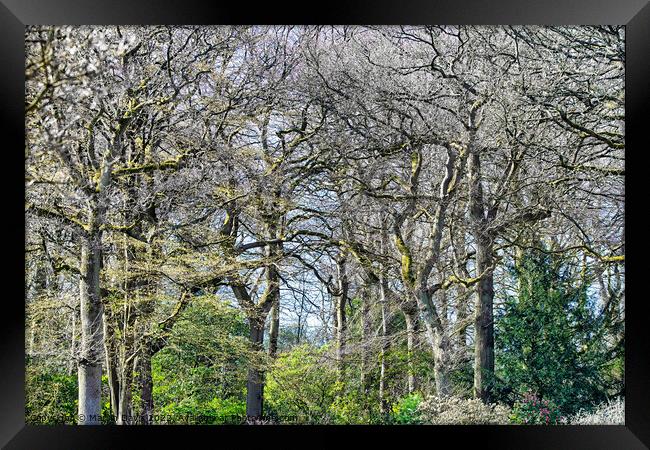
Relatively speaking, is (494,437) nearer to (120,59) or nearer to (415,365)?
(415,365)

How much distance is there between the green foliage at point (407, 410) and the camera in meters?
5.67

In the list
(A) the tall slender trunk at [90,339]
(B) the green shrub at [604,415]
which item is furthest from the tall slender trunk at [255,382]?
(B) the green shrub at [604,415]

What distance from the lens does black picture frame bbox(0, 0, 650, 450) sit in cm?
415

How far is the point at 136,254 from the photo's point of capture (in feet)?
19.4

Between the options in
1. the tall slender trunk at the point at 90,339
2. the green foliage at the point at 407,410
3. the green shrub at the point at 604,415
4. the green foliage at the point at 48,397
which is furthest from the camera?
the tall slender trunk at the point at 90,339

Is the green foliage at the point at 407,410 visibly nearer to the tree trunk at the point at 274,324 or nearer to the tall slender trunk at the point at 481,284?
the tall slender trunk at the point at 481,284

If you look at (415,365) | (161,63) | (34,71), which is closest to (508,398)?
(415,365)

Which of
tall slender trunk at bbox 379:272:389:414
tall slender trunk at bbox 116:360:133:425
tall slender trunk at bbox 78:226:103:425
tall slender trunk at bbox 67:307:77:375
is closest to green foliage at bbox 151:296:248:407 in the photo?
tall slender trunk at bbox 116:360:133:425

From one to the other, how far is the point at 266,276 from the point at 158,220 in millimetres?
1217

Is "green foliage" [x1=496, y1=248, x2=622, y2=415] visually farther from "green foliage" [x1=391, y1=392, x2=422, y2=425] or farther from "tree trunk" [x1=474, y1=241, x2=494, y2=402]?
"green foliage" [x1=391, y1=392, x2=422, y2=425]

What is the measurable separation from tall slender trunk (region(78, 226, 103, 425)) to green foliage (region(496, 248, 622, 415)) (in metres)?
3.87

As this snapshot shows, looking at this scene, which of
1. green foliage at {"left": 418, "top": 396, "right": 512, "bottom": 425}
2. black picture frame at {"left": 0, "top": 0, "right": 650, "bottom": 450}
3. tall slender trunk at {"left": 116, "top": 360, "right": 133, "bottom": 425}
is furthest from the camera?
tall slender trunk at {"left": 116, "top": 360, "right": 133, "bottom": 425}
